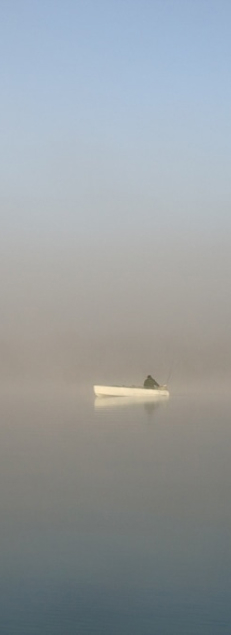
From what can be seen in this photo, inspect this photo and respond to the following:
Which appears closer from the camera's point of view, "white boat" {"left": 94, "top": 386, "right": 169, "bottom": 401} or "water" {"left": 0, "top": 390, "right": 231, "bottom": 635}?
"water" {"left": 0, "top": 390, "right": 231, "bottom": 635}

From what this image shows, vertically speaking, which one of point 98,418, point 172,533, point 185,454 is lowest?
point 172,533

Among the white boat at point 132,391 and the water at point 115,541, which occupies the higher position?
the white boat at point 132,391

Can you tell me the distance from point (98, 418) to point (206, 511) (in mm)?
42520

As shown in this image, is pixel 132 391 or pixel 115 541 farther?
pixel 132 391

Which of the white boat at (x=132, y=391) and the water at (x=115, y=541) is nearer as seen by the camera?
the water at (x=115, y=541)

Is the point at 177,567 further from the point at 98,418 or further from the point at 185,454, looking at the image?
the point at 98,418

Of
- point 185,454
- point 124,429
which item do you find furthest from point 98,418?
point 185,454

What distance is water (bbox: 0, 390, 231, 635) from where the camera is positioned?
52.2 feet

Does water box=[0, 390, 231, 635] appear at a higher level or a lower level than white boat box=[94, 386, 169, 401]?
lower

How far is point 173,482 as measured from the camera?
30.3 metres

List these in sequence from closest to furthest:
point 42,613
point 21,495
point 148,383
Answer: point 42,613 → point 21,495 → point 148,383

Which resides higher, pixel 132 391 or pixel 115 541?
pixel 132 391

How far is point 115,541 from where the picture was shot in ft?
69.3

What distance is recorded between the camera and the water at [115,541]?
52.2 feet
